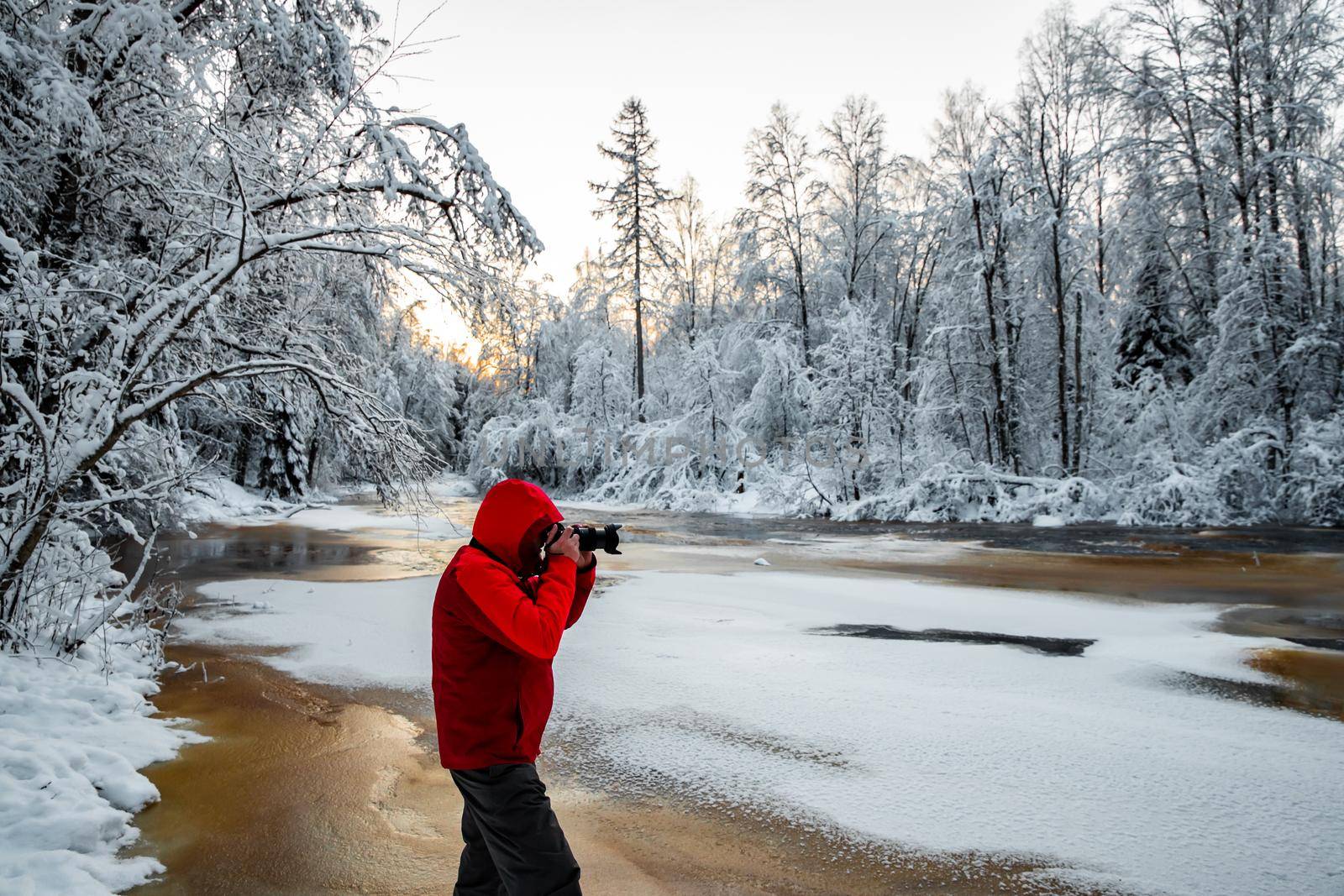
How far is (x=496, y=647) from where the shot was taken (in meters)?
2.19

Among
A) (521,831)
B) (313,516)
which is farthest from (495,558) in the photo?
(313,516)

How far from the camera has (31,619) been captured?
5133 millimetres

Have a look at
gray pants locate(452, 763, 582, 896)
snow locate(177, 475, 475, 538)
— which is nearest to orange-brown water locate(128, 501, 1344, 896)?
gray pants locate(452, 763, 582, 896)

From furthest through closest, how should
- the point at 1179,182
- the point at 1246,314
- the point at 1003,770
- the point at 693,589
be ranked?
the point at 1179,182 → the point at 1246,314 → the point at 693,589 → the point at 1003,770

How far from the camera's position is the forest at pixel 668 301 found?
4902 mm

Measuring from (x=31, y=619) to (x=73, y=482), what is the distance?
163 cm

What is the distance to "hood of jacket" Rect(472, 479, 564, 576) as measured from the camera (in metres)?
2.29

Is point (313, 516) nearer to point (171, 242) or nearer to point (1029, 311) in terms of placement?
point (171, 242)

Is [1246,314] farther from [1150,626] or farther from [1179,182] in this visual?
[1150,626]

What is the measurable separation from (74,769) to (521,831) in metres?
2.78

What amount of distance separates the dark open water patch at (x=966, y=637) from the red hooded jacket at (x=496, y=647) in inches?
198

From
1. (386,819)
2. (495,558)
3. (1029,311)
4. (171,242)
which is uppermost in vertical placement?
(1029,311)

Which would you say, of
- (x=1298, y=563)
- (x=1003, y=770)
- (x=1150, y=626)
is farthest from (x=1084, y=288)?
(x=1003, y=770)

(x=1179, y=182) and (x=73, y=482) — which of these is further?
(x=1179, y=182)
